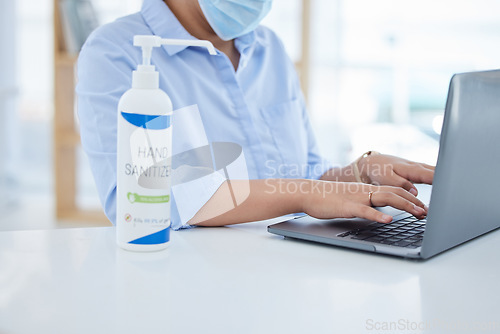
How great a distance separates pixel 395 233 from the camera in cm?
82

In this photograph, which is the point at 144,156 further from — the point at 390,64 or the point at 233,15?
the point at 390,64

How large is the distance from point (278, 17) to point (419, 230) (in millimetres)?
2411

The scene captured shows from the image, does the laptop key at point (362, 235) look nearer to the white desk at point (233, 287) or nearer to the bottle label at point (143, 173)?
the white desk at point (233, 287)

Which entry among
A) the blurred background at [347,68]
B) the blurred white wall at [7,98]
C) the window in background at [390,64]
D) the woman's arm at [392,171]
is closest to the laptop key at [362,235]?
the woman's arm at [392,171]

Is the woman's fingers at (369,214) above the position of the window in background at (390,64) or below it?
below

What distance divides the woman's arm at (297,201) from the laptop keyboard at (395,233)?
0.03m

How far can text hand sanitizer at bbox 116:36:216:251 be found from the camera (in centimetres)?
70

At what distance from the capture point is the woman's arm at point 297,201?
853 mm

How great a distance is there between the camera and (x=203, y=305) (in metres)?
0.56

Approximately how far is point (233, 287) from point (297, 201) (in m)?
0.32

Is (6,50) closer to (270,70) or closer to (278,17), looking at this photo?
(278,17)

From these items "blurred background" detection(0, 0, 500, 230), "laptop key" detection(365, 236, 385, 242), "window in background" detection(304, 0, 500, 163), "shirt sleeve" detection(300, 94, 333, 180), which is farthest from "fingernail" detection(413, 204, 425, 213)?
"window in background" detection(304, 0, 500, 163)

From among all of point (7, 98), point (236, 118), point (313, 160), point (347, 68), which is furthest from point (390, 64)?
point (7, 98)

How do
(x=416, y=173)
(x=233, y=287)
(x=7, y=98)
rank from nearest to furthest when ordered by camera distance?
(x=233, y=287)
(x=416, y=173)
(x=7, y=98)
